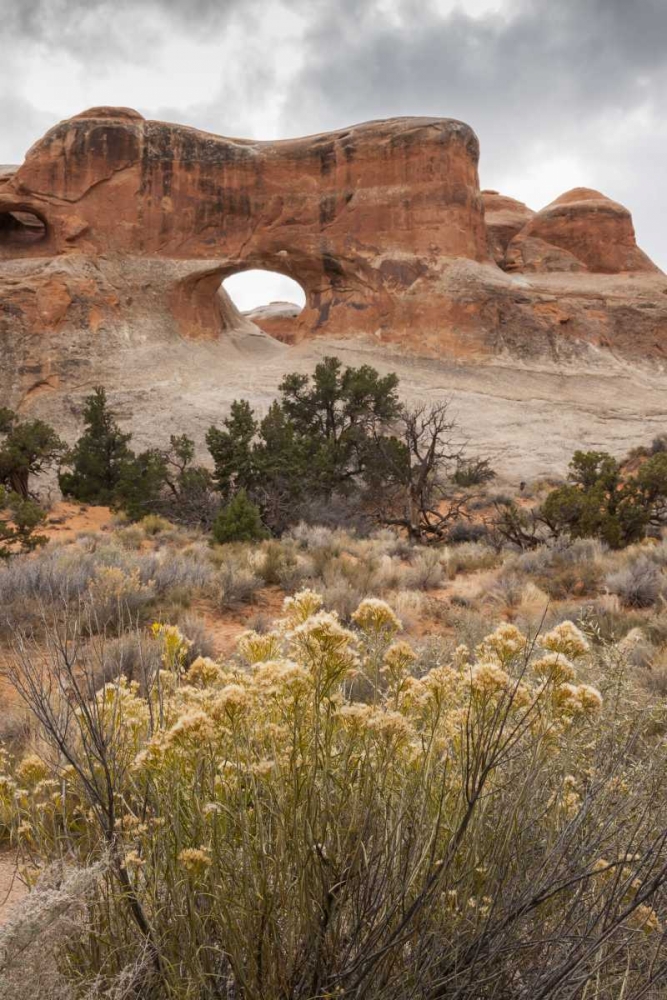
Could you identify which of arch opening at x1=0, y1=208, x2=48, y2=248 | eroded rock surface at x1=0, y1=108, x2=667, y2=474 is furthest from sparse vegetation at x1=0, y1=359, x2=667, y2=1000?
arch opening at x1=0, y1=208, x2=48, y2=248

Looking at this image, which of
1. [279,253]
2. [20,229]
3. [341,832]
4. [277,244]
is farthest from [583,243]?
[341,832]

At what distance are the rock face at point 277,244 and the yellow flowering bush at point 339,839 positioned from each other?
2657cm

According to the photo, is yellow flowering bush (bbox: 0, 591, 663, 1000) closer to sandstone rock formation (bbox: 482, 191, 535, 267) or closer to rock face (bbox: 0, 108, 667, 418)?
rock face (bbox: 0, 108, 667, 418)

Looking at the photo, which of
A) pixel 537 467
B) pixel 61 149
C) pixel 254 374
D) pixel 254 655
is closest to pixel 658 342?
pixel 537 467

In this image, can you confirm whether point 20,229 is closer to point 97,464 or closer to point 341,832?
point 97,464

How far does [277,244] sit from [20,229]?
1211 centimetres

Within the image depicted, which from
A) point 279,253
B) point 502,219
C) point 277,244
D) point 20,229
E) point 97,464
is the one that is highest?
point 502,219

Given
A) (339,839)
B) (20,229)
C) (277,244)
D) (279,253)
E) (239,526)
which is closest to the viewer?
(339,839)

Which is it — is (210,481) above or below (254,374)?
below

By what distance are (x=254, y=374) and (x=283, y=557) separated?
18496 millimetres

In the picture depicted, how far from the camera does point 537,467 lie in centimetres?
2152

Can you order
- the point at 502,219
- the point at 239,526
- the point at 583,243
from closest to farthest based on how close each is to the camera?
the point at 239,526, the point at 583,243, the point at 502,219

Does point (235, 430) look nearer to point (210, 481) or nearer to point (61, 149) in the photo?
point (210, 481)

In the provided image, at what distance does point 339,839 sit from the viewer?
1336mm
